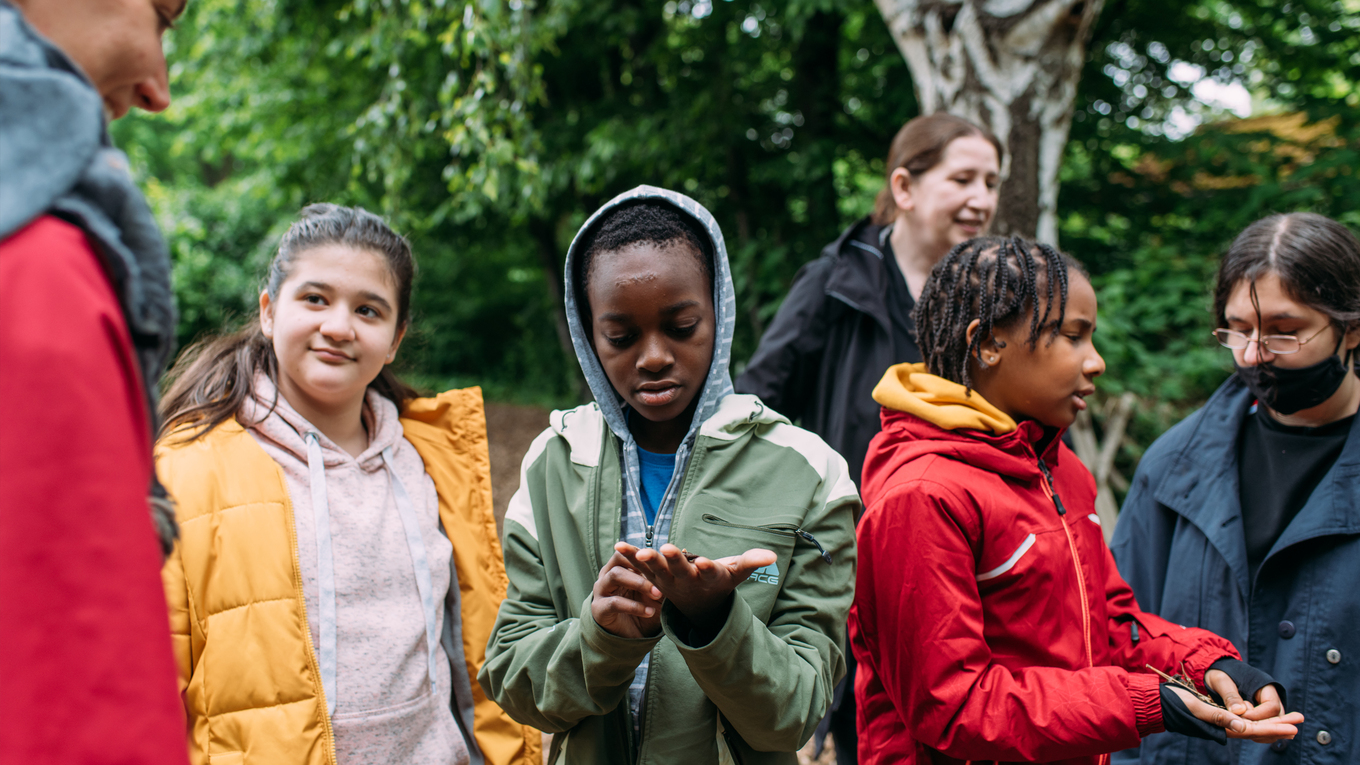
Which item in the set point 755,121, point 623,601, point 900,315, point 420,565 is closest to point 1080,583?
point 623,601

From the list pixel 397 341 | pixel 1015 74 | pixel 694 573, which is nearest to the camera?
pixel 694 573

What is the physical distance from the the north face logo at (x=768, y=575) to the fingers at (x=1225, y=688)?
955mm

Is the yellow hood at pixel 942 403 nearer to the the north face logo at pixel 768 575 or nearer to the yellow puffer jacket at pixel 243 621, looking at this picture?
the the north face logo at pixel 768 575

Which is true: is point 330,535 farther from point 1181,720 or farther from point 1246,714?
point 1246,714

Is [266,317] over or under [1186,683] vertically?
over

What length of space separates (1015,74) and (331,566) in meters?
3.54

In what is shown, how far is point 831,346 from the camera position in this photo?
3023mm

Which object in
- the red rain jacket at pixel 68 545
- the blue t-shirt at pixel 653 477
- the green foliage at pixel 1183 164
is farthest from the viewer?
the green foliage at pixel 1183 164

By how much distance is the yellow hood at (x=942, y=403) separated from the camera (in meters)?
1.91

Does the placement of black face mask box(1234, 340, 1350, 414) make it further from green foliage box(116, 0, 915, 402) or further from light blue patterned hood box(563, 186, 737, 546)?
green foliage box(116, 0, 915, 402)

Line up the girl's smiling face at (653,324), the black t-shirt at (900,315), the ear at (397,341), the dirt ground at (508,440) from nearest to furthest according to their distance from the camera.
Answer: the girl's smiling face at (653,324), the ear at (397,341), the black t-shirt at (900,315), the dirt ground at (508,440)

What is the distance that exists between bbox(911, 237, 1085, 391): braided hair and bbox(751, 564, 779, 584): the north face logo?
718mm

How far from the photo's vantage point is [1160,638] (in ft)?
6.54

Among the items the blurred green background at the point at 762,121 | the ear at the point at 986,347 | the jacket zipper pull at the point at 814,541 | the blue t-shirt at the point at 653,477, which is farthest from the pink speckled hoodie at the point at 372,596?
the blurred green background at the point at 762,121
